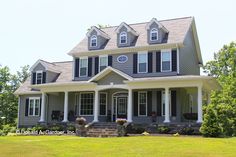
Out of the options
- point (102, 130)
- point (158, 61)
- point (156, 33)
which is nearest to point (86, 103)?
Result: point (102, 130)

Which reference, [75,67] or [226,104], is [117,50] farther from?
[226,104]

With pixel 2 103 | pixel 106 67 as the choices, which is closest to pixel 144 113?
pixel 106 67

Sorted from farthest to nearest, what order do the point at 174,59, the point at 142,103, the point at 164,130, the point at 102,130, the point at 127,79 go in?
the point at 142,103 → the point at 174,59 → the point at 127,79 → the point at 102,130 → the point at 164,130

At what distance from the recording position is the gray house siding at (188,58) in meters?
27.9

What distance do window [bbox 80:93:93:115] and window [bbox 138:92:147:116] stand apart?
4.40 metres

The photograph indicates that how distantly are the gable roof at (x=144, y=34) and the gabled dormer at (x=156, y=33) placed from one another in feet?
1.34

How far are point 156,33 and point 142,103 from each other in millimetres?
5633

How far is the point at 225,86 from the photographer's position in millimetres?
37875

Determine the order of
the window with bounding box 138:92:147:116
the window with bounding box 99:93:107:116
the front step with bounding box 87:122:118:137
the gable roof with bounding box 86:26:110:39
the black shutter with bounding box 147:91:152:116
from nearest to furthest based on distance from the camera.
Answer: the front step with bounding box 87:122:118:137 → the black shutter with bounding box 147:91:152:116 → the window with bounding box 138:92:147:116 → the window with bounding box 99:93:107:116 → the gable roof with bounding box 86:26:110:39

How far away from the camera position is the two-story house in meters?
26.5

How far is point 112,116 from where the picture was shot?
28875 millimetres

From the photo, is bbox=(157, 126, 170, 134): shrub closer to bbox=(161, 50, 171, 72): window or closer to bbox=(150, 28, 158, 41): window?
bbox=(161, 50, 171, 72): window

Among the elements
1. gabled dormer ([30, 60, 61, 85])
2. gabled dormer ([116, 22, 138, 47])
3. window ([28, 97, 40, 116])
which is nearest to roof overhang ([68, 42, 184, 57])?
gabled dormer ([116, 22, 138, 47])

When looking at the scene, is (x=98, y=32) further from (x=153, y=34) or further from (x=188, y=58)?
(x=188, y=58)
